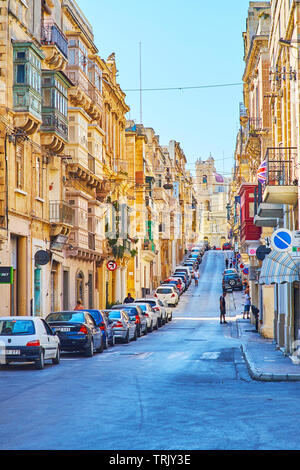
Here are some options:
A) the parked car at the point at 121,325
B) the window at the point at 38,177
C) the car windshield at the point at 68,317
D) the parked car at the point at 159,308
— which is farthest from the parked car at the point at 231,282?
the car windshield at the point at 68,317

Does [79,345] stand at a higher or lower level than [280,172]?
lower

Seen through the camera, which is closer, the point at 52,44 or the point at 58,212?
the point at 52,44

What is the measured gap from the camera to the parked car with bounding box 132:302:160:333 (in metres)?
41.8

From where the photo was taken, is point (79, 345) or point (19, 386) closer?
point (19, 386)

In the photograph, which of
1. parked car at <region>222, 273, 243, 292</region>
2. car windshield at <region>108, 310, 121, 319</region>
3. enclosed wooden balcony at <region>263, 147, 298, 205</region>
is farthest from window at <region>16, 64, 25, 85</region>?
parked car at <region>222, 273, 243, 292</region>

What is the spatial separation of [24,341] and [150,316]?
22271mm

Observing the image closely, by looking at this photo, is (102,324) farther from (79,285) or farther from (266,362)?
(79,285)

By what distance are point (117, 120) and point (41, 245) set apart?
2668 cm

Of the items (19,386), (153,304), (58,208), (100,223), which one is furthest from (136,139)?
(19,386)

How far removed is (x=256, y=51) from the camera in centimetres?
5034

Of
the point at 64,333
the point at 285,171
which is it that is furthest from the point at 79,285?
the point at 285,171

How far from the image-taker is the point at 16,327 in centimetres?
2111

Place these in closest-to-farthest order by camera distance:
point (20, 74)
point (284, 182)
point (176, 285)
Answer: point (284, 182) → point (20, 74) → point (176, 285)

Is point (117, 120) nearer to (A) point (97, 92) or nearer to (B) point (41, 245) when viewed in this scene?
(A) point (97, 92)
